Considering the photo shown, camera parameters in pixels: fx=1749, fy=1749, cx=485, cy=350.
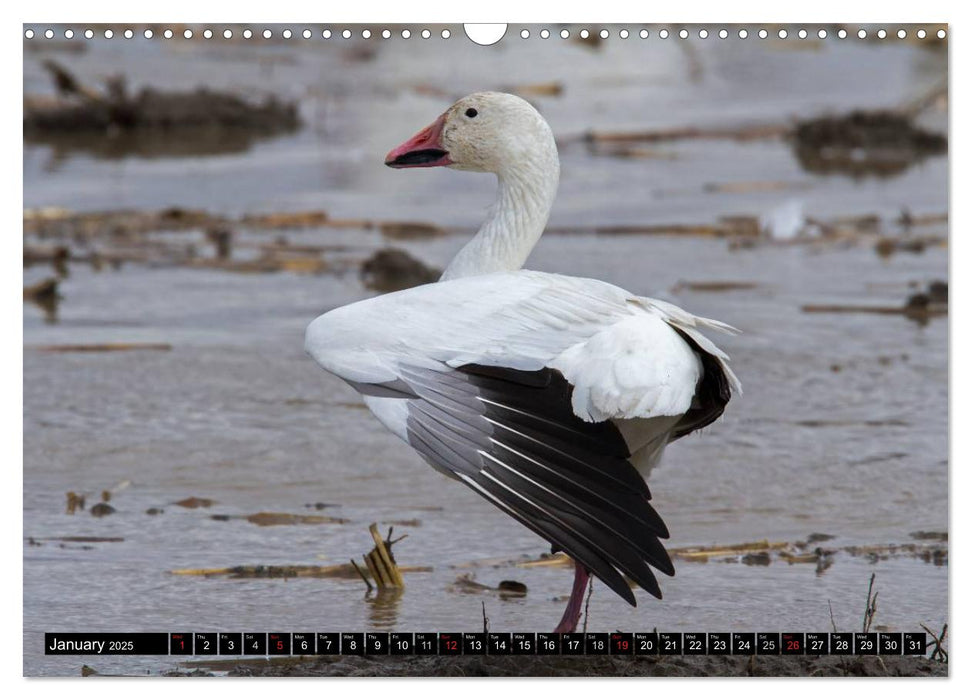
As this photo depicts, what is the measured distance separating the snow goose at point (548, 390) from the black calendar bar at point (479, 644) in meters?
0.18

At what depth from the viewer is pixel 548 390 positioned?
135 inches

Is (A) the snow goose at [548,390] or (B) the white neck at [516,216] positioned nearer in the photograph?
(A) the snow goose at [548,390]

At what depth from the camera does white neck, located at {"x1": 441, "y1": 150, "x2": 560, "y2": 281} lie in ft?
13.8

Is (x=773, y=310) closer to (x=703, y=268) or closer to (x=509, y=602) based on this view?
(x=703, y=268)

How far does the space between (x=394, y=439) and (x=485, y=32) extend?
191 cm

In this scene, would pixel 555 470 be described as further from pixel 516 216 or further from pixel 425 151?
pixel 425 151

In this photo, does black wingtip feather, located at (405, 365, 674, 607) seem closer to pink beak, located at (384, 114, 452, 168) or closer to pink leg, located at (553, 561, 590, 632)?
pink leg, located at (553, 561, 590, 632)

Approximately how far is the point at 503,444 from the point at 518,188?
103 centimetres

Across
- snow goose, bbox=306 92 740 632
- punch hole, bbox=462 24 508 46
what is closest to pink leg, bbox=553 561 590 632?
snow goose, bbox=306 92 740 632

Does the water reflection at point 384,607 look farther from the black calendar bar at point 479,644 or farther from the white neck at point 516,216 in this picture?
the white neck at point 516,216

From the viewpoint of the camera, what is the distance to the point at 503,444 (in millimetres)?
3379

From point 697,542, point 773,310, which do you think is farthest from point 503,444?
point 773,310

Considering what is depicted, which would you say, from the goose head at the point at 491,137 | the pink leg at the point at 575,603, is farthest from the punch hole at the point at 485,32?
the pink leg at the point at 575,603

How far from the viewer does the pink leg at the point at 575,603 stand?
12.9 ft
